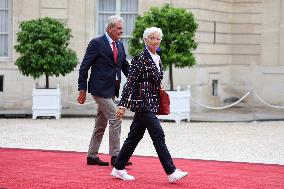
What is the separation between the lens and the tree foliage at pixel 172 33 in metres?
17.5

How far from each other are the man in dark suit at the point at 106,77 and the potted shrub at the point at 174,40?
26.4 feet

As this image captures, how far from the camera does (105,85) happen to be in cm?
913

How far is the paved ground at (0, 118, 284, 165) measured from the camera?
11577mm

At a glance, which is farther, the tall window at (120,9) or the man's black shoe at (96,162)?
the tall window at (120,9)

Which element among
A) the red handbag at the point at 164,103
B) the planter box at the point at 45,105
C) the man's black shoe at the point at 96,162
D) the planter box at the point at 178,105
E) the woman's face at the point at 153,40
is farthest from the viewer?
the planter box at the point at 45,105

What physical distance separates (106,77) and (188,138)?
5070 mm

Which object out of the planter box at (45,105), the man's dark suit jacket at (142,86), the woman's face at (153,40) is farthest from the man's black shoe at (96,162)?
the planter box at (45,105)

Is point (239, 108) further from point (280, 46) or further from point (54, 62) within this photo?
point (54, 62)

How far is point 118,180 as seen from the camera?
805 cm

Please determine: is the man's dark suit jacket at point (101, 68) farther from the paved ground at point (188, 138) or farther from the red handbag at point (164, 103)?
the paved ground at point (188, 138)

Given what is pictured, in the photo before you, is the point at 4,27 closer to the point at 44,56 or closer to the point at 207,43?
the point at 44,56

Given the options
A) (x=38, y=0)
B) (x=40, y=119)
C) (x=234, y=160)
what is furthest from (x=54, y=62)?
(x=234, y=160)

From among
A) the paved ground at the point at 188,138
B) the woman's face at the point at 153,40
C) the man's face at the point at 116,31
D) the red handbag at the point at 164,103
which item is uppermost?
the man's face at the point at 116,31

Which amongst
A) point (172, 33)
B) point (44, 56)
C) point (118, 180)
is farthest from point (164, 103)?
point (44, 56)
